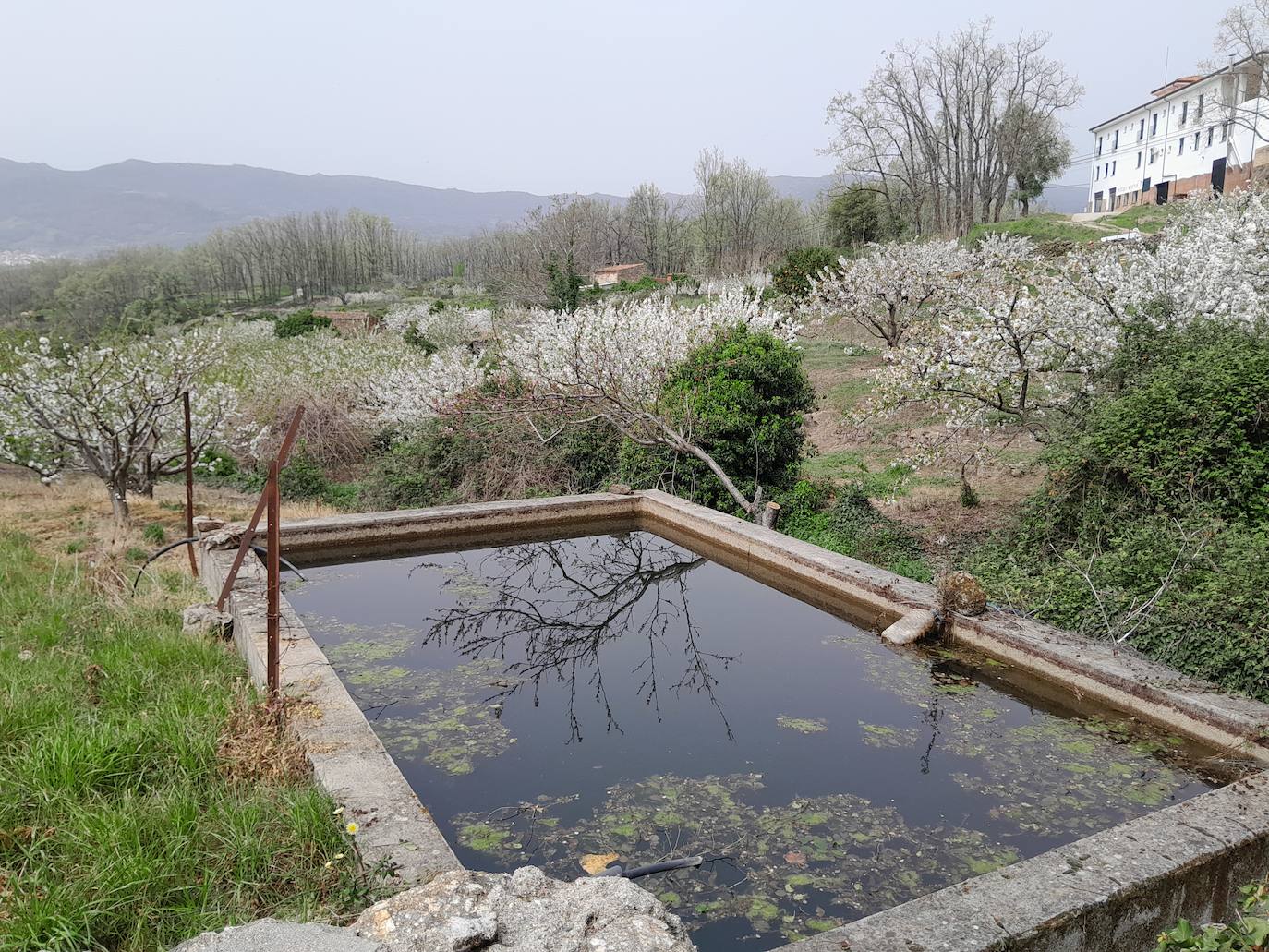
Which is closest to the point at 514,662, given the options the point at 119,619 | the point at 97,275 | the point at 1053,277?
the point at 119,619

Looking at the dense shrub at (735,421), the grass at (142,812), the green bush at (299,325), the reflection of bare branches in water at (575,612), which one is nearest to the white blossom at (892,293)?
the dense shrub at (735,421)

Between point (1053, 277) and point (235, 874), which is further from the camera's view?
point (1053, 277)

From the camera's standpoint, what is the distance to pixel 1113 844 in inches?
113

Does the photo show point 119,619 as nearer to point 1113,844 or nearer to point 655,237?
point 1113,844

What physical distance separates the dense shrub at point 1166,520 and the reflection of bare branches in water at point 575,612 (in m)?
2.33

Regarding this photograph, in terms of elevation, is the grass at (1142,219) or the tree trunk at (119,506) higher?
the grass at (1142,219)

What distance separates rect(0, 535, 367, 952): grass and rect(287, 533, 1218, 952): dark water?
73cm

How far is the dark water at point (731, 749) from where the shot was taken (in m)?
3.31

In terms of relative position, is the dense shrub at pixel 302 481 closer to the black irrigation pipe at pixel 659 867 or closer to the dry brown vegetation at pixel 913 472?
the dry brown vegetation at pixel 913 472

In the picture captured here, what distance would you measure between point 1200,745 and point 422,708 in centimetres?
388

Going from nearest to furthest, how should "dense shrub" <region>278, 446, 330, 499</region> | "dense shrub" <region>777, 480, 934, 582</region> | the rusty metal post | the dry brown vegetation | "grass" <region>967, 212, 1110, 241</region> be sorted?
the rusty metal post → "dense shrub" <region>777, 480, 934, 582</region> → the dry brown vegetation → "dense shrub" <region>278, 446, 330, 499</region> → "grass" <region>967, 212, 1110, 241</region>

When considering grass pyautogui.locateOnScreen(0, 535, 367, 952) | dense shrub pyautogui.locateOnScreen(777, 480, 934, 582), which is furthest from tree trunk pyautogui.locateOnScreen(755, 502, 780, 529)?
grass pyautogui.locateOnScreen(0, 535, 367, 952)

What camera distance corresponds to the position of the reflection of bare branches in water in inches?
208

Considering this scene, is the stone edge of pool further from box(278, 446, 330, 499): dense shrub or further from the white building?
the white building
